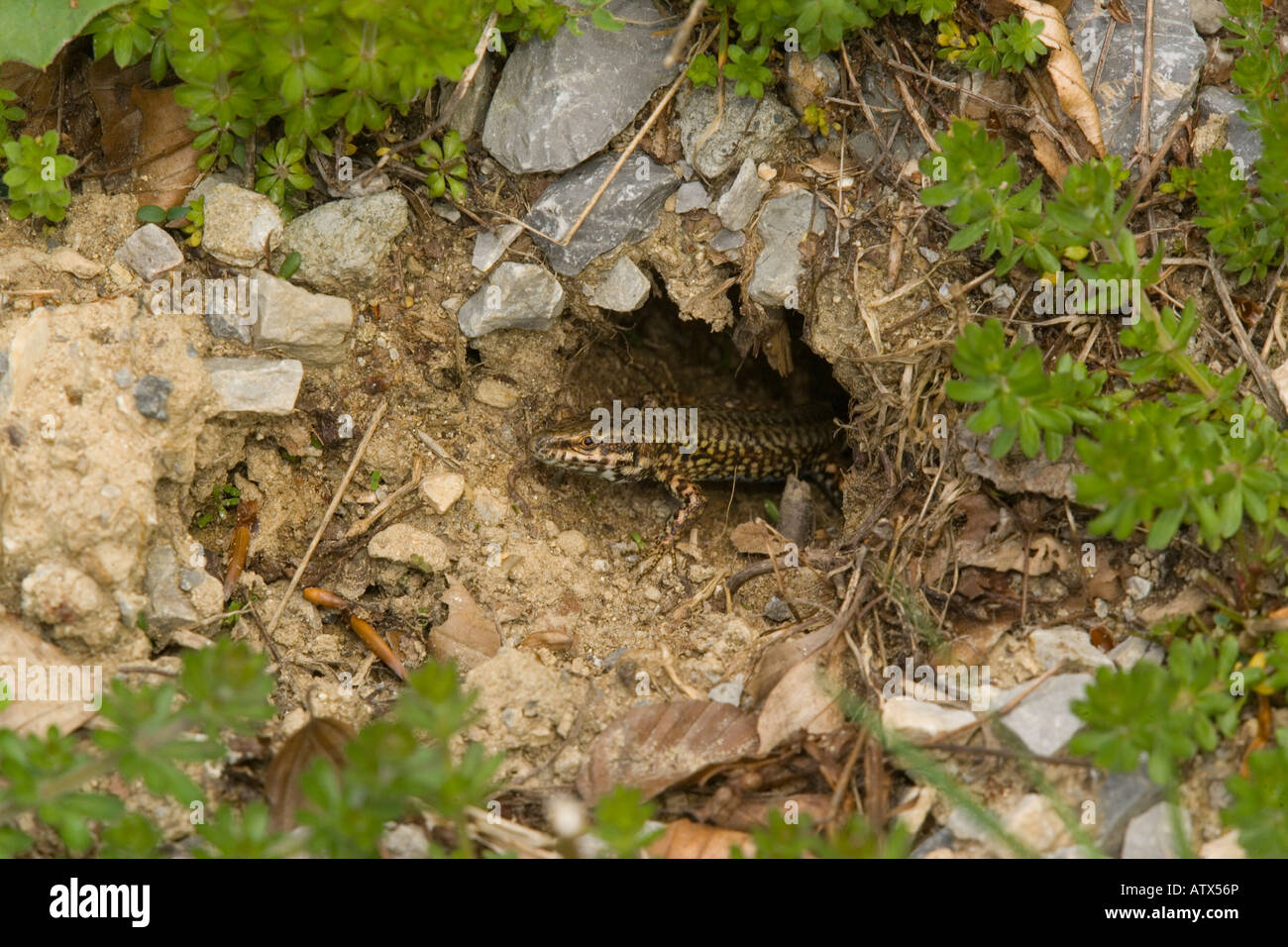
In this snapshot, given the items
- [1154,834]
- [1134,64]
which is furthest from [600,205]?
[1154,834]

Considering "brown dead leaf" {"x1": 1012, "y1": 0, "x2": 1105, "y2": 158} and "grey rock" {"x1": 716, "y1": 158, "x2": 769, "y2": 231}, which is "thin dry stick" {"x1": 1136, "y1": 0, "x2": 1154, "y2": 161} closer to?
"brown dead leaf" {"x1": 1012, "y1": 0, "x2": 1105, "y2": 158}

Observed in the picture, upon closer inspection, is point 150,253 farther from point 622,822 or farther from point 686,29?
point 622,822

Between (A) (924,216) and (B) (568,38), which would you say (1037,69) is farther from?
(B) (568,38)

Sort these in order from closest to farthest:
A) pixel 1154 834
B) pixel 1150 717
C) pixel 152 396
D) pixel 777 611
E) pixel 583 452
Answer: pixel 1150 717
pixel 1154 834
pixel 152 396
pixel 777 611
pixel 583 452

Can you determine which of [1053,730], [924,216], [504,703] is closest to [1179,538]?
[1053,730]

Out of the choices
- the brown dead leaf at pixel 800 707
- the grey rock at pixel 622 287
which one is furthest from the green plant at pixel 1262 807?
the grey rock at pixel 622 287
